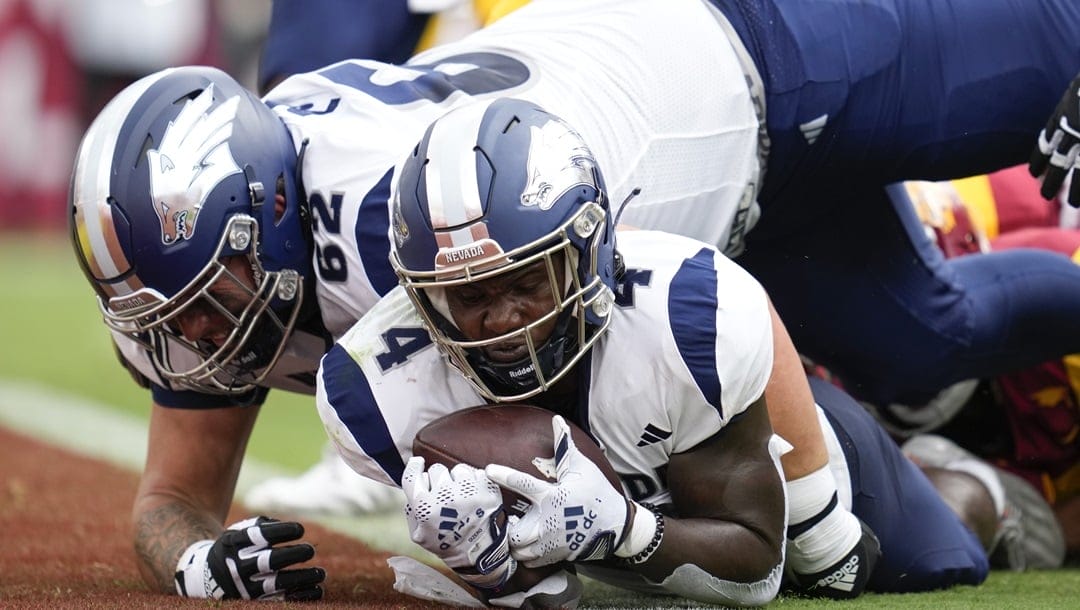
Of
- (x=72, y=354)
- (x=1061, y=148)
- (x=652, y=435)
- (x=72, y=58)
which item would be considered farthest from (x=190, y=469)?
(x=72, y=58)

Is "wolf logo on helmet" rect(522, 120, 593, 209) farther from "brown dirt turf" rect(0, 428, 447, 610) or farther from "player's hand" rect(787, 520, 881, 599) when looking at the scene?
"player's hand" rect(787, 520, 881, 599)

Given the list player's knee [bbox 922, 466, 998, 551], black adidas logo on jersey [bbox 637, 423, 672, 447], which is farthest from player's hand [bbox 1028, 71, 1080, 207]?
black adidas logo on jersey [bbox 637, 423, 672, 447]

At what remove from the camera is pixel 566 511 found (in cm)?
238

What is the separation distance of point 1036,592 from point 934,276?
0.83 metres

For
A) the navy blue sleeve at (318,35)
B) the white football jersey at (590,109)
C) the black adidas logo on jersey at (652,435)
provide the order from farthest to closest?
the navy blue sleeve at (318,35), the white football jersey at (590,109), the black adidas logo on jersey at (652,435)

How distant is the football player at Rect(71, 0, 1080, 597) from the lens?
2826 millimetres

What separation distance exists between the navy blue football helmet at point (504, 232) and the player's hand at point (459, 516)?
227mm

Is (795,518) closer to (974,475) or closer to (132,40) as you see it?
(974,475)

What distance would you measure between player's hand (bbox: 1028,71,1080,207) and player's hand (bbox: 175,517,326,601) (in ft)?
5.38

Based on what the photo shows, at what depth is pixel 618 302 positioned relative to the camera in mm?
2637

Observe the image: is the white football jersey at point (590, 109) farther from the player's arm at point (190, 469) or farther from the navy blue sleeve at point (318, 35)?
the navy blue sleeve at point (318, 35)

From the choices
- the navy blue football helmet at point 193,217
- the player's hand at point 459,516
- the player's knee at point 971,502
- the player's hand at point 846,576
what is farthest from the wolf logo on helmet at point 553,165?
A: the player's knee at point 971,502

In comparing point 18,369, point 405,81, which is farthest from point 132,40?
point 405,81

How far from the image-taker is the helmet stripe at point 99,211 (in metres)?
2.81
